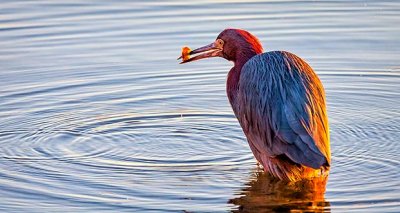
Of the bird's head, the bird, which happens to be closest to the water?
the bird

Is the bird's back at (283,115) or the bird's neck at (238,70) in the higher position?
the bird's neck at (238,70)

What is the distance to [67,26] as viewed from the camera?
15266mm

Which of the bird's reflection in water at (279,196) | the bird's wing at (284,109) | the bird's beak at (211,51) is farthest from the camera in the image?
the bird's beak at (211,51)

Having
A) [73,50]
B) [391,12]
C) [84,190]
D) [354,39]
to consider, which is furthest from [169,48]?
[84,190]

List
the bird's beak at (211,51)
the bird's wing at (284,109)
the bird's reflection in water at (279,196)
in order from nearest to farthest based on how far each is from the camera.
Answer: the bird's reflection in water at (279,196)
the bird's wing at (284,109)
the bird's beak at (211,51)

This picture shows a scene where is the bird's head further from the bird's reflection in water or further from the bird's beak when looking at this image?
the bird's reflection in water

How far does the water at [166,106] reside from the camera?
9477 mm

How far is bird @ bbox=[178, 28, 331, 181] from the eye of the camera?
949cm

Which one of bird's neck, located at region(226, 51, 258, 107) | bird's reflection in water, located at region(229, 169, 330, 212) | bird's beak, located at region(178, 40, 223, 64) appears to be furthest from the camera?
bird's beak, located at region(178, 40, 223, 64)

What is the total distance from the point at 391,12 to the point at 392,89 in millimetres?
3343

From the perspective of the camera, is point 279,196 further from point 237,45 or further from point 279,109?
point 237,45

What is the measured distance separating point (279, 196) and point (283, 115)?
728 mm

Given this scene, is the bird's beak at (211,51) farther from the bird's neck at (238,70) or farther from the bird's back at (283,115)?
the bird's back at (283,115)

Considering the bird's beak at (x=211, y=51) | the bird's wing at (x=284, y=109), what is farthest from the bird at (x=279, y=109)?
the bird's beak at (x=211, y=51)
